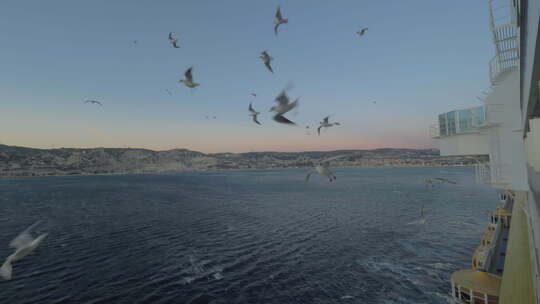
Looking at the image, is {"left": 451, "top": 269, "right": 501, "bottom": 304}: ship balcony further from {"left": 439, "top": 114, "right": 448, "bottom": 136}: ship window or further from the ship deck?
{"left": 439, "top": 114, "right": 448, "bottom": 136}: ship window

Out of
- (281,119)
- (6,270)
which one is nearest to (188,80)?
(281,119)

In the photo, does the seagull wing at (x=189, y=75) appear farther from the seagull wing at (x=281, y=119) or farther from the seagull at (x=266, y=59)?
the seagull wing at (x=281, y=119)

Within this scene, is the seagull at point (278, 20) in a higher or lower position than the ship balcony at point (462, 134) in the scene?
higher

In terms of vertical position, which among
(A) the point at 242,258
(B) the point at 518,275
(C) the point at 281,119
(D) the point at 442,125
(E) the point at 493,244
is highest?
(D) the point at 442,125

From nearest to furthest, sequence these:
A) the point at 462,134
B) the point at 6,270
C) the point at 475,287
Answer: the point at 6,270 < the point at 475,287 < the point at 462,134

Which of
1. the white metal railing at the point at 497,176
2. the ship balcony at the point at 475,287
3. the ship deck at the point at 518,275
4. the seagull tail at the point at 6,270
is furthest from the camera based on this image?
the white metal railing at the point at 497,176

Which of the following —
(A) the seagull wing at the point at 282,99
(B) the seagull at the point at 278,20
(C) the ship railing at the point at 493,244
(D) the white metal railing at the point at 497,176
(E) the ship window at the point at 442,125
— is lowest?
(C) the ship railing at the point at 493,244

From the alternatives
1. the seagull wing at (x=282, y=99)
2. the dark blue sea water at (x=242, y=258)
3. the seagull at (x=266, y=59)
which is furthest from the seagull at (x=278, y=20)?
the dark blue sea water at (x=242, y=258)

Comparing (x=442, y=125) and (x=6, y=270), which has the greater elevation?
(x=442, y=125)

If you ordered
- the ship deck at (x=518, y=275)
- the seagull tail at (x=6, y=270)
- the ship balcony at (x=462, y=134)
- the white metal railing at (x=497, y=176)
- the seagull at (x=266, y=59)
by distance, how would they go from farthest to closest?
the ship balcony at (x=462, y=134)
the white metal railing at (x=497, y=176)
the ship deck at (x=518, y=275)
the seagull at (x=266, y=59)
the seagull tail at (x=6, y=270)

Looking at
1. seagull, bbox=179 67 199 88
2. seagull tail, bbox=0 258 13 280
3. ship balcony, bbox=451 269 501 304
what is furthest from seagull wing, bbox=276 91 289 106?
ship balcony, bbox=451 269 501 304

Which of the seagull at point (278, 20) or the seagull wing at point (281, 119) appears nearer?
the seagull wing at point (281, 119)

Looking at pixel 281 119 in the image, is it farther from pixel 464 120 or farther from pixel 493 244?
pixel 493 244
